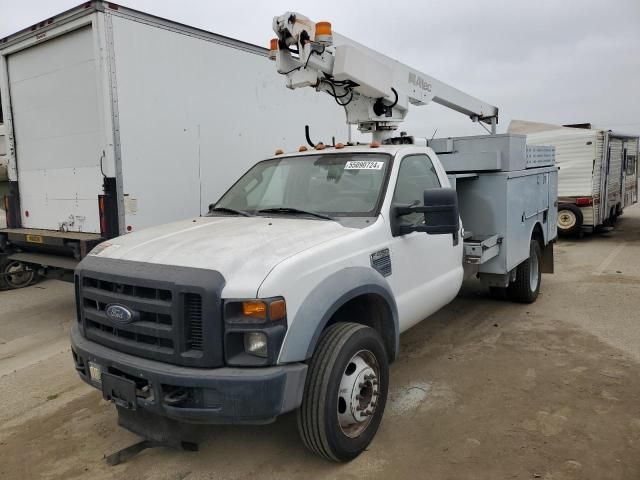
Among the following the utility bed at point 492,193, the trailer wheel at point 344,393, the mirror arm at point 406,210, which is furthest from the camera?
the utility bed at point 492,193

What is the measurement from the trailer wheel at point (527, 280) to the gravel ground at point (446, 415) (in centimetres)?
35

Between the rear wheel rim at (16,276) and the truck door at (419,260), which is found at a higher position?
the truck door at (419,260)

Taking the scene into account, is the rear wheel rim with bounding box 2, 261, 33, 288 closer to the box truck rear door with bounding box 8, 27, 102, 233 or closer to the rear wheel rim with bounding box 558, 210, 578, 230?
the box truck rear door with bounding box 8, 27, 102, 233

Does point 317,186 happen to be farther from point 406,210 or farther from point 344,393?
point 344,393

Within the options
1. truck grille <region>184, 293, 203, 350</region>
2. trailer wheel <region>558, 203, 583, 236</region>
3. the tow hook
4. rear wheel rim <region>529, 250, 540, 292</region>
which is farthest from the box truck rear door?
Answer: trailer wheel <region>558, 203, 583, 236</region>

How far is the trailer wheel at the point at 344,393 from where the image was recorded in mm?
2977

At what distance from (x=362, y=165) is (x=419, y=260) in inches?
34.0

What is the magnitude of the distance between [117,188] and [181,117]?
121 centimetres

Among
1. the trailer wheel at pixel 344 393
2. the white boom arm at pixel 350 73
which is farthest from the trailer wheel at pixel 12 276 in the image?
the trailer wheel at pixel 344 393

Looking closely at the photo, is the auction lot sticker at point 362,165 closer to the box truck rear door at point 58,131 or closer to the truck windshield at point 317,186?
the truck windshield at point 317,186

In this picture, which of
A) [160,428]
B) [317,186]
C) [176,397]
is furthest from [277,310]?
[317,186]

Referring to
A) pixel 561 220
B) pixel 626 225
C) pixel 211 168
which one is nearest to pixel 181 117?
pixel 211 168

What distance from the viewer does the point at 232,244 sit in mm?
3174

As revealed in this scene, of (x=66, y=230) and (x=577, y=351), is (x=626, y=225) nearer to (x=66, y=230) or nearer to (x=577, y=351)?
(x=577, y=351)
